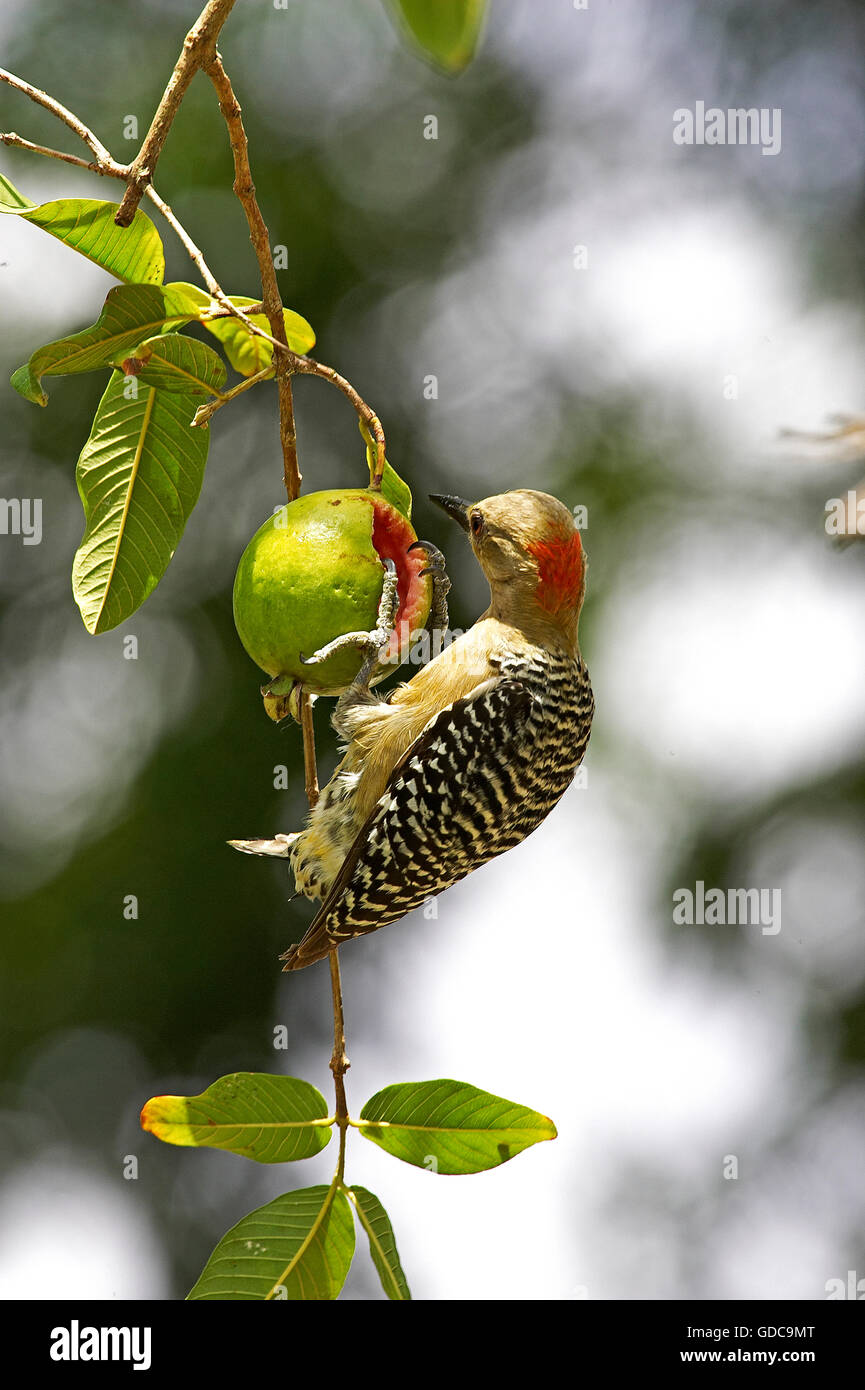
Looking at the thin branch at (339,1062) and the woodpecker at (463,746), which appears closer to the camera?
the thin branch at (339,1062)

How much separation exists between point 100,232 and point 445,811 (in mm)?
955

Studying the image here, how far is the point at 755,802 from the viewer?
6.93 m

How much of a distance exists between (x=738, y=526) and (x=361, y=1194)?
5.40m

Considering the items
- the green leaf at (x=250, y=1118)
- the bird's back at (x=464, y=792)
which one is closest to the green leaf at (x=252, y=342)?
the bird's back at (x=464, y=792)

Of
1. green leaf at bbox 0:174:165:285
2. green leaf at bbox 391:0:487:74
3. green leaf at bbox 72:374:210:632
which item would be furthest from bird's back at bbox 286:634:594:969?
green leaf at bbox 391:0:487:74

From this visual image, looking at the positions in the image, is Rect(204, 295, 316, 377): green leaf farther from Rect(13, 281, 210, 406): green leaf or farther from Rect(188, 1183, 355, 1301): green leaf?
Rect(188, 1183, 355, 1301): green leaf

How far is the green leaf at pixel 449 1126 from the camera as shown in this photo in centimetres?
180

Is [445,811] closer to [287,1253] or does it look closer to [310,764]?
[310,764]

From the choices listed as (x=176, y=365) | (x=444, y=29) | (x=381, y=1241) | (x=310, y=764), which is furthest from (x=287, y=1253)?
(x=444, y=29)

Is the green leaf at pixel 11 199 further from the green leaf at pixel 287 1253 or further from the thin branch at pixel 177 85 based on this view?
the green leaf at pixel 287 1253

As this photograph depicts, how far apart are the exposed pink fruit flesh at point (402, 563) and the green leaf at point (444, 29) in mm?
1227

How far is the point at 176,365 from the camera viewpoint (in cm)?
178

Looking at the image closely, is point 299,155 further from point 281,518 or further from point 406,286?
point 281,518
